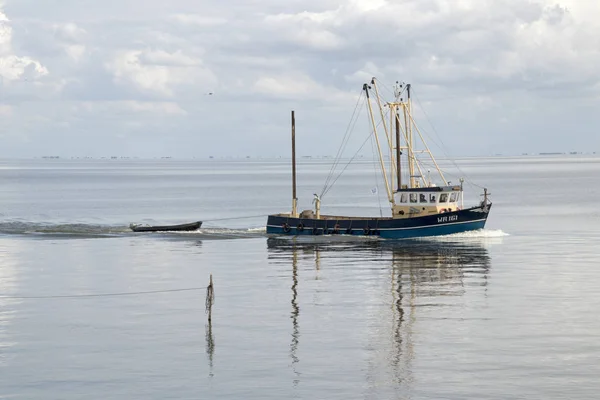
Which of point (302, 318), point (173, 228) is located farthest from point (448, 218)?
point (302, 318)

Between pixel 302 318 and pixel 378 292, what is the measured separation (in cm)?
863

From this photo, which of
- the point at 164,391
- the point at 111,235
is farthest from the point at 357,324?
the point at 111,235

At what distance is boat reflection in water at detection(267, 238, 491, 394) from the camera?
122ft

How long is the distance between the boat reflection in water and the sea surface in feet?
0.47

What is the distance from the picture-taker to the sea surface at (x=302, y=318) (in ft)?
108

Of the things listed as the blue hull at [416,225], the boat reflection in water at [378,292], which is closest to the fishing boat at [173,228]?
the boat reflection in water at [378,292]

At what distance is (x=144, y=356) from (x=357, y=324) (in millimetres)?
10398

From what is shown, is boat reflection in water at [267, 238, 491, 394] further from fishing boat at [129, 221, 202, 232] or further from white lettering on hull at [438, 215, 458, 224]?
fishing boat at [129, 221, 202, 232]

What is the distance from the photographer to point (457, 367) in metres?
34.6

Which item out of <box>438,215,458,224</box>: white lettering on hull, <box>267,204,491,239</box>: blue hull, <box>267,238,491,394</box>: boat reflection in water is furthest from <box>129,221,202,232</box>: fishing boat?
<box>438,215,458,224</box>: white lettering on hull

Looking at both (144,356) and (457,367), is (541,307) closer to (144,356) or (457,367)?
(457,367)

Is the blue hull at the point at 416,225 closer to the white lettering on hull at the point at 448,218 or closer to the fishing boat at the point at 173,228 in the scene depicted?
the white lettering on hull at the point at 448,218

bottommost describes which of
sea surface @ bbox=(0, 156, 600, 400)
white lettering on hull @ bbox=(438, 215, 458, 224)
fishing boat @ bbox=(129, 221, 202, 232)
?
sea surface @ bbox=(0, 156, 600, 400)

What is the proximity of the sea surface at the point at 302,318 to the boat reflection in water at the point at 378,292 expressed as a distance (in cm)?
Answer: 14
